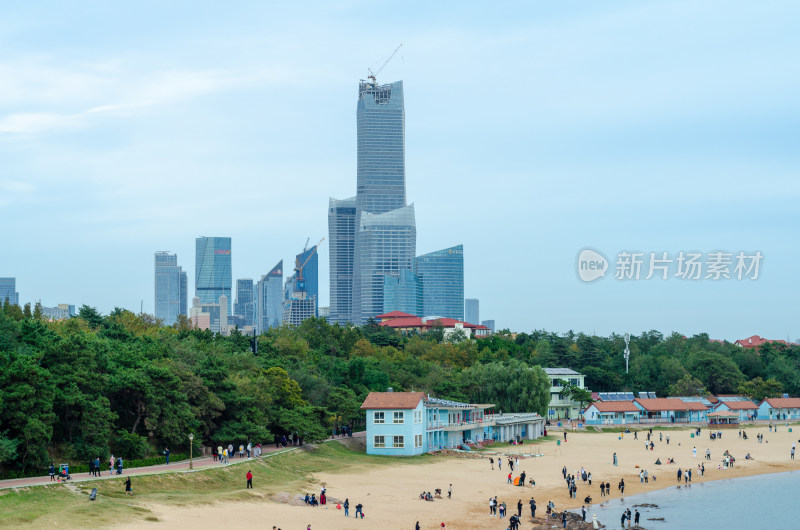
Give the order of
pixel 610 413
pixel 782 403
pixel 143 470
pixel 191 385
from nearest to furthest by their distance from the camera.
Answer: pixel 143 470
pixel 191 385
pixel 610 413
pixel 782 403

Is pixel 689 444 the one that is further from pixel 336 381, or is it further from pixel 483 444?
pixel 336 381

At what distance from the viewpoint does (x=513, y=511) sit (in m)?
55.5

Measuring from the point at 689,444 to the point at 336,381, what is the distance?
134ft

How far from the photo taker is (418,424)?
79.8 meters

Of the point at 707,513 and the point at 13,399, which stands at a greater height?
the point at 13,399

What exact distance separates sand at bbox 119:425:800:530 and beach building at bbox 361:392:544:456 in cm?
360

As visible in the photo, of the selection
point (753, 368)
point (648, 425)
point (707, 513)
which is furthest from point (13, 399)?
point (753, 368)

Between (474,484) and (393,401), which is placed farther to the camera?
(393,401)

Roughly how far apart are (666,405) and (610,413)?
10183 millimetres

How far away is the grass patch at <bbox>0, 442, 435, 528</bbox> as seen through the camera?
1625 inches

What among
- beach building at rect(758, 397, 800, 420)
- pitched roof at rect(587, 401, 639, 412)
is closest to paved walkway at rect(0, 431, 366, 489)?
pitched roof at rect(587, 401, 639, 412)

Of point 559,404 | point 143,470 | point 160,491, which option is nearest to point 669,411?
point 559,404

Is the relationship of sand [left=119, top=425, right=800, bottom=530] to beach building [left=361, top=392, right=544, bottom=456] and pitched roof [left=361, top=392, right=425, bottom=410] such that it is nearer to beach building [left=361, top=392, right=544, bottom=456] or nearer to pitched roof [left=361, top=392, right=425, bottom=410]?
beach building [left=361, top=392, right=544, bottom=456]

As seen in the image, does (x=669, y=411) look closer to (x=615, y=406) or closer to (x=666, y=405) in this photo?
(x=666, y=405)
